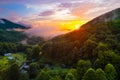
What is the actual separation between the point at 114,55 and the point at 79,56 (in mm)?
33962

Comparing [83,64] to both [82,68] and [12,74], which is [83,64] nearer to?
[82,68]

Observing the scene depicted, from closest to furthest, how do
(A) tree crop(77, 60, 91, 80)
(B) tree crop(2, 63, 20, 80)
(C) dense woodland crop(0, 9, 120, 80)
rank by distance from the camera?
(C) dense woodland crop(0, 9, 120, 80) < (A) tree crop(77, 60, 91, 80) < (B) tree crop(2, 63, 20, 80)

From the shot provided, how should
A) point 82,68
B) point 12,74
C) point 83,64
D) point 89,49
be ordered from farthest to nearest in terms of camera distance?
point 89,49
point 12,74
point 83,64
point 82,68

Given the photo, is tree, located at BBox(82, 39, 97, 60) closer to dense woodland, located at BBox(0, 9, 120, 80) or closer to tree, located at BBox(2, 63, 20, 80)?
dense woodland, located at BBox(0, 9, 120, 80)

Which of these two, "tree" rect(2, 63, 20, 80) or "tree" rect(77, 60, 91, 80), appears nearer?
"tree" rect(77, 60, 91, 80)

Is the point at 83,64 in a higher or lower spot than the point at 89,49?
lower

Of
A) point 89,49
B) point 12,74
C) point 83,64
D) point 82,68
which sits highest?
point 89,49

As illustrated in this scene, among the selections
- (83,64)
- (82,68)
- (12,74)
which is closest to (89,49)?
(83,64)

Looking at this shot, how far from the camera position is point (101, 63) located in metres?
139

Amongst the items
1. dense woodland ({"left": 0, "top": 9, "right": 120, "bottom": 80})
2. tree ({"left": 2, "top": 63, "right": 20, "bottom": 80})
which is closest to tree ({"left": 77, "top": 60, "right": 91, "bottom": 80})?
dense woodland ({"left": 0, "top": 9, "right": 120, "bottom": 80})

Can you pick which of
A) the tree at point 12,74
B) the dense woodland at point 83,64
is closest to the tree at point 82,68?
the dense woodland at point 83,64

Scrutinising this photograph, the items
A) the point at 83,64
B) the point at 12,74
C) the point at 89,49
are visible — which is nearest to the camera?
the point at 83,64

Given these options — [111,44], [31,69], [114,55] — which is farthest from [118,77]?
[31,69]

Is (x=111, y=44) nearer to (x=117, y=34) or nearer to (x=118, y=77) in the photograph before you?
(x=117, y=34)
